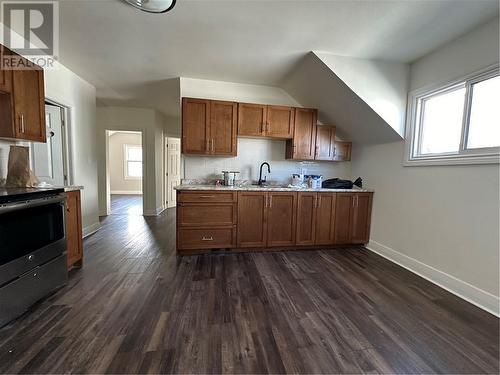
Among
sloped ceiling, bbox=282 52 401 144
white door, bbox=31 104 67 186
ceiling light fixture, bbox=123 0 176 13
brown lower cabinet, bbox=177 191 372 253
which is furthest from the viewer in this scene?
white door, bbox=31 104 67 186

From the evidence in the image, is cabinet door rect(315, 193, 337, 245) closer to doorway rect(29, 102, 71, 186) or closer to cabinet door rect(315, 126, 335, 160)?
cabinet door rect(315, 126, 335, 160)

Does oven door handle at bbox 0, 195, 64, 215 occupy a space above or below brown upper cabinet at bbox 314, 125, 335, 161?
A: below

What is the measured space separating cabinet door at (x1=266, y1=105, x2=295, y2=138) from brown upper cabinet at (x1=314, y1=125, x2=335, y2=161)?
0.48 meters

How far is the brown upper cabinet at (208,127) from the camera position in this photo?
3062 millimetres

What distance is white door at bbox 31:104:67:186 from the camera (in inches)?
117

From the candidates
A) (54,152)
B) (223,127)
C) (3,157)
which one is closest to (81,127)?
(54,152)

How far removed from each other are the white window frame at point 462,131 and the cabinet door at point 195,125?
2642 millimetres

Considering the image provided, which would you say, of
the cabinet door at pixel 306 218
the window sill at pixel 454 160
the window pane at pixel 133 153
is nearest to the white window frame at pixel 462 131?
the window sill at pixel 454 160

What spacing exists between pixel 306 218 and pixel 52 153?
3.79m

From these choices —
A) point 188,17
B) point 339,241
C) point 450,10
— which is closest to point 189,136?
point 188,17

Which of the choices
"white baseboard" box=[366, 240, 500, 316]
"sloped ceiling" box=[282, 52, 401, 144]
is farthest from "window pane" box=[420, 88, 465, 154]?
"white baseboard" box=[366, 240, 500, 316]

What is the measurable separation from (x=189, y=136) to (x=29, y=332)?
2432 mm

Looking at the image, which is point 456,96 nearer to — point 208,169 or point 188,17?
point 188,17

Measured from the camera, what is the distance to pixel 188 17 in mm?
1986
